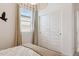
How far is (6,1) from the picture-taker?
1417mm

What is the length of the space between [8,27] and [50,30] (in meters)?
0.57

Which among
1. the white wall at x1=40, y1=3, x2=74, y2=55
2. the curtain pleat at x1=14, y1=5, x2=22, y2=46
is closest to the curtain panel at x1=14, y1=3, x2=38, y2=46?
the curtain pleat at x1=14, y1=5, x2=22, y2=46

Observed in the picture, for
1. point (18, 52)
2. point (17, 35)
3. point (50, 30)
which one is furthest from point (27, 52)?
point (50, 30)

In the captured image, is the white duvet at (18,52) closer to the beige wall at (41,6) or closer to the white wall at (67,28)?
the white wall at (67,28)

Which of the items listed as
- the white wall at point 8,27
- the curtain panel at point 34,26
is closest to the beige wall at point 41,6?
the curtain panel at point 34,26

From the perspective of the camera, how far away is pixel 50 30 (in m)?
1.40

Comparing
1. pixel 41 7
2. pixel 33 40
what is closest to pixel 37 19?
pixel 41 7

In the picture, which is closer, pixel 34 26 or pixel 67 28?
pixel 67 28

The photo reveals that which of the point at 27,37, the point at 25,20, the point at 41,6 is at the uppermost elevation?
the point at 41,6

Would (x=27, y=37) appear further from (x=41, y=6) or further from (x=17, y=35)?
(x=41, y=6)

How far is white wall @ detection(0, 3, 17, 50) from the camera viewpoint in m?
1.40

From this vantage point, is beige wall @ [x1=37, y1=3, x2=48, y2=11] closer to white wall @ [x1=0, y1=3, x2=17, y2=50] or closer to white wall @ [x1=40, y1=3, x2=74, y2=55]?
white wall @ [x1=40, y1=3, x2=74, y2=55]

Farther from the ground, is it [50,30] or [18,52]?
[50,30]

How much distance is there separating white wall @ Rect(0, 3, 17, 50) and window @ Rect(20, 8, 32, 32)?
0.33 feet
